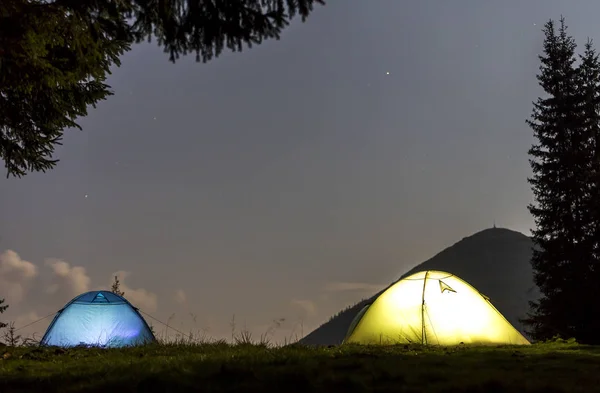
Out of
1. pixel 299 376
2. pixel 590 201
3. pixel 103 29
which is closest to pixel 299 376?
pixel 299 376

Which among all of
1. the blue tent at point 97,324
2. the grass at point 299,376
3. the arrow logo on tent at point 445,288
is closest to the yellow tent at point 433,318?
the arrow logo on tent at point 445,288

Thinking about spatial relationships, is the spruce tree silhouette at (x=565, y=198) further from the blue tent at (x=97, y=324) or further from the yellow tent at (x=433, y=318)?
the blue tent at (x=97, y=324)

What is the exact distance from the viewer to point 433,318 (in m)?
10.3

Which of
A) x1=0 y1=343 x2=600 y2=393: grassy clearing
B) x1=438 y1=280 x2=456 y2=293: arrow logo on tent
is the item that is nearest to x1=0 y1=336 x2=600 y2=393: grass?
x1=0 y1=343 x2=600 y2=393: grassy clearing

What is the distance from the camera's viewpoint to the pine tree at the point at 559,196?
19734 mm

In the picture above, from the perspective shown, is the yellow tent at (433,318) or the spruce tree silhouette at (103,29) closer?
the spruce tree silhouette at (103,29)

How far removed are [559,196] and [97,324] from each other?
18.8 metres

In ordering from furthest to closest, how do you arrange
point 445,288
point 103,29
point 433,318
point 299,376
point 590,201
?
point 590,201 → point 445,288 → point 433,318 → point 103,29 → point 299,376

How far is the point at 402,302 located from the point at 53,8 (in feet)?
26.6

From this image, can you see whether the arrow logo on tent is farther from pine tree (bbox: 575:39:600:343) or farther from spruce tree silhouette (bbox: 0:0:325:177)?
pine tree (bbox: 575:39:600:343)

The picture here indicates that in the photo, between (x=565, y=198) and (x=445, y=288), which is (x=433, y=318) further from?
(x=565, y=198)

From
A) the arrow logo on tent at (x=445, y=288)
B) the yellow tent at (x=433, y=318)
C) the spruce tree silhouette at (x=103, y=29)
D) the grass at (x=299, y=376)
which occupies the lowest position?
the grass at (x=299, y=376)

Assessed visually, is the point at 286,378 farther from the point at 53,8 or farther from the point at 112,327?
the point at 112,327

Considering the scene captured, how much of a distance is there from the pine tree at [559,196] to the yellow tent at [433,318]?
1039 cm
